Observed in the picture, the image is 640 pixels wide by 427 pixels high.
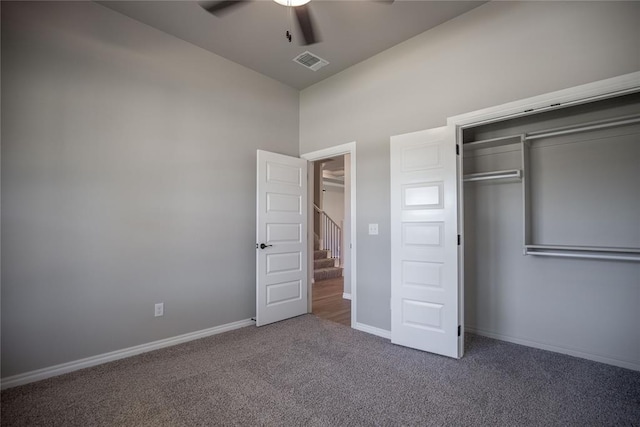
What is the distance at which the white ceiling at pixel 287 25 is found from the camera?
279 centimetres

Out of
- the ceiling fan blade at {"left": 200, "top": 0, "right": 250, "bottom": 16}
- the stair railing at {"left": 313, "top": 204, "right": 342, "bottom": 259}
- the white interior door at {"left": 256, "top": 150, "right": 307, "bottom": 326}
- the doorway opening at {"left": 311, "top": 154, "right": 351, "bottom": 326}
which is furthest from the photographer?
the stair railing at {"left": 313, "top": 204, "right": 342, "bottom": 259}

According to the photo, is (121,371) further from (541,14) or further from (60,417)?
(541,14)

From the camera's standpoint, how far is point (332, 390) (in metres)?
2.27

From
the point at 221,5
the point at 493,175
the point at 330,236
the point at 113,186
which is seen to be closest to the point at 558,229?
the point at 493,175

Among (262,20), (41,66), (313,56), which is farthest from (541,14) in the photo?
(41,66)

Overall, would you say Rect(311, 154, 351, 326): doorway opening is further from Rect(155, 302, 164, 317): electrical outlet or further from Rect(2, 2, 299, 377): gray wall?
Rect(155, 302, 164, 317): electrical outlet

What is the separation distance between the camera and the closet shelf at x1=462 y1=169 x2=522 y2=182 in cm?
314

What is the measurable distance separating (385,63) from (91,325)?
3.95 m

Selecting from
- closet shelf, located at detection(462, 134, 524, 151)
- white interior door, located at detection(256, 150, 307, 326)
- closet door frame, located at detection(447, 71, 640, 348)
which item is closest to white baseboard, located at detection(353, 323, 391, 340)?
closet door frame, located at detection(447, 71, 640, 348)

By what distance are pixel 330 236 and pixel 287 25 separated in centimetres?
602

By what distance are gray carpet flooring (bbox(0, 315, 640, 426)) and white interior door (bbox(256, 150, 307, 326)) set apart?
83 centimetres

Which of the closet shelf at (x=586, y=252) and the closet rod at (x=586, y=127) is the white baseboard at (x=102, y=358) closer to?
the closet shelf at (x=586, y=252)

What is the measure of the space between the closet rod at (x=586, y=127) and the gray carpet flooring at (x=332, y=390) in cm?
208

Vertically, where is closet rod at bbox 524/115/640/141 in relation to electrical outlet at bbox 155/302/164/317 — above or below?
above
